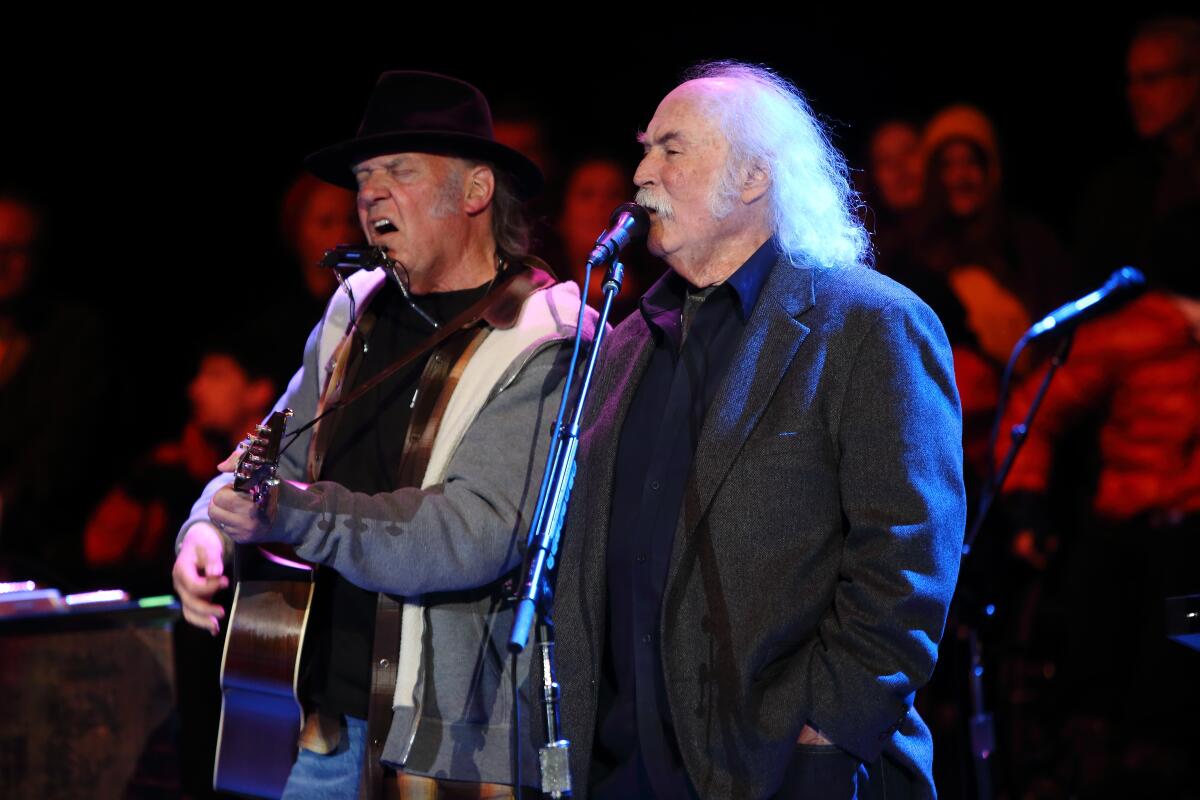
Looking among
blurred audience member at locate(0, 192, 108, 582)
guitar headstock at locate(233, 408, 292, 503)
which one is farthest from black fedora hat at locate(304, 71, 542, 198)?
blurred audience member at locate(0, 192, 108, 582)

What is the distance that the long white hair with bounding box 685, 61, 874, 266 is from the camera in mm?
2770

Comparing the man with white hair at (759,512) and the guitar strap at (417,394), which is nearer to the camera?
the man with white hair at (759,512)

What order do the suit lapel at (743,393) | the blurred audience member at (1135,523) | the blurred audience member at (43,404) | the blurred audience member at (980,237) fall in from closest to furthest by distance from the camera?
the suit lapel at (743,393) → the blurred audience member at (1135,523) → the blurred audience member at (980,237) → the blurred audience member at (43,404)

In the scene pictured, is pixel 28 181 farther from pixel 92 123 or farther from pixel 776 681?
pixel 776 681

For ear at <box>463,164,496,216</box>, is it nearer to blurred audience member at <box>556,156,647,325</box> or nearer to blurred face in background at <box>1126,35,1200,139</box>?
blurred audience member at <box>556,156,647,325</box>

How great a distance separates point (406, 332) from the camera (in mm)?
3371

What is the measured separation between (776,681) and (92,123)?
18.5 feet

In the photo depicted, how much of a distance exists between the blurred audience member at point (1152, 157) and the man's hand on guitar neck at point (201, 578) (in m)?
3.86

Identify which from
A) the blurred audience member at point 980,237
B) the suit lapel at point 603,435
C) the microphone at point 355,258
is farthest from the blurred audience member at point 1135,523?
the microphone at point 355,258

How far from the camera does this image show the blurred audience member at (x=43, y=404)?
629 centimetres

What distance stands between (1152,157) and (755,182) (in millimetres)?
3355

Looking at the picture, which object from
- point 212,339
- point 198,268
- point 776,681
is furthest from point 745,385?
point 198,268

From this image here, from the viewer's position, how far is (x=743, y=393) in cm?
249

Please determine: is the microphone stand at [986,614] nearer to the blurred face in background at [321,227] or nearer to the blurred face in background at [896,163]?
the blurred face in background at [896,163]
